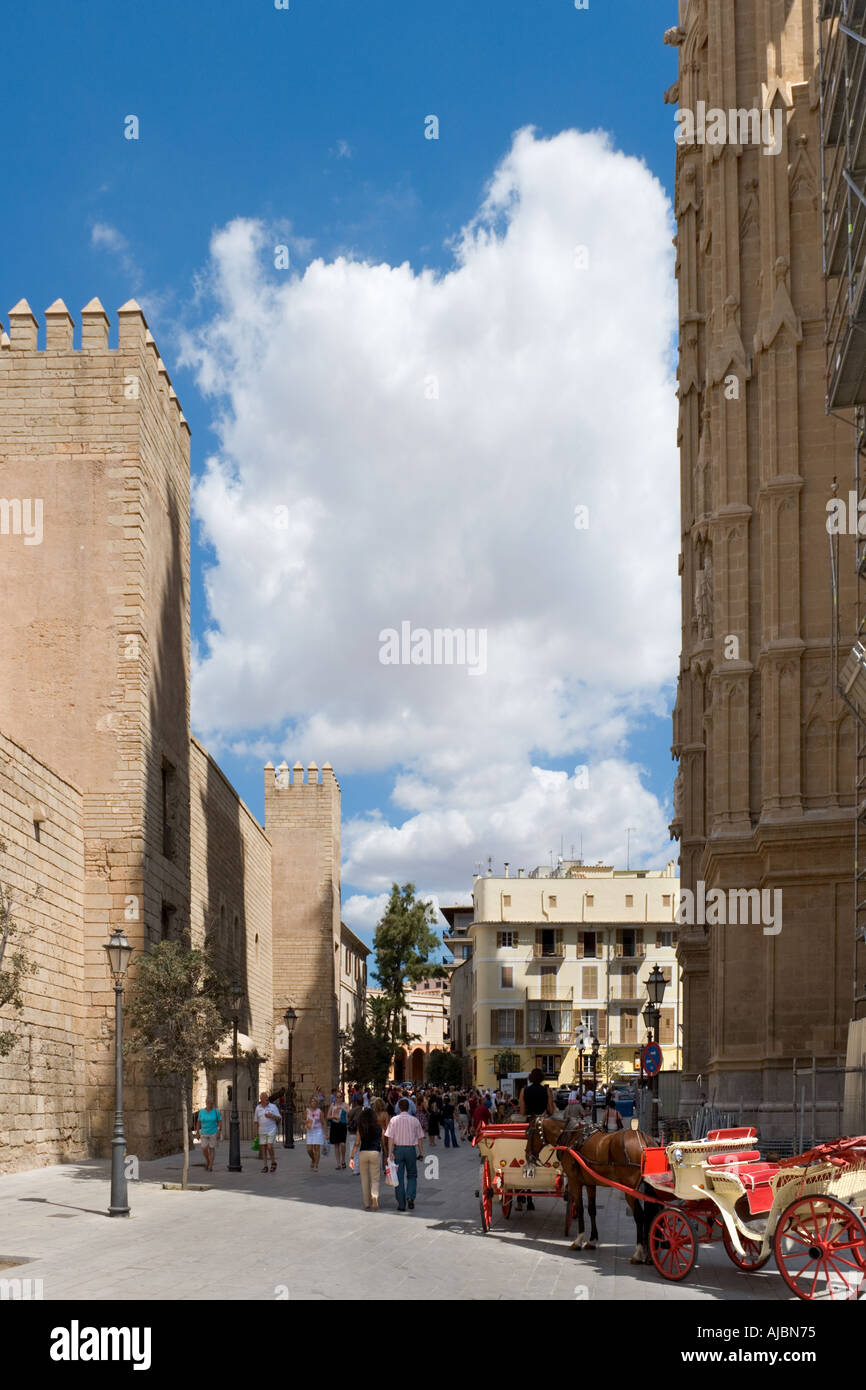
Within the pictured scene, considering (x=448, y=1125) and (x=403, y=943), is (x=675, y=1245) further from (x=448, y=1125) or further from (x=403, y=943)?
(x=403, y=943)

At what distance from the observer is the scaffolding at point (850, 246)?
60.6ft

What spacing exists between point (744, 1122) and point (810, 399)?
12.4m

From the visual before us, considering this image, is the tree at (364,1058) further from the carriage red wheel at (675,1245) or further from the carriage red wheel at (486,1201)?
the carriage red wheel at (675,1245)

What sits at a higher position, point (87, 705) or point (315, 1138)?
point (87, 705)

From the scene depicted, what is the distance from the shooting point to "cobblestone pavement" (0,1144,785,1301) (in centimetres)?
1200

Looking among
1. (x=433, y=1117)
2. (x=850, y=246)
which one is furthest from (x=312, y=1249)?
(x=433, y=1117)

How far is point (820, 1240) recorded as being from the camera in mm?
10750

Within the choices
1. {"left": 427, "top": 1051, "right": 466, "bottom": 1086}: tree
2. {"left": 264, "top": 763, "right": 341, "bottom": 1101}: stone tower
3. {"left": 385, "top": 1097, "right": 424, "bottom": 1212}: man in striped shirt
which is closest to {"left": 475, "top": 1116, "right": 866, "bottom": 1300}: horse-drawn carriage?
{"left": 385, "top": 1097, "right": 424, "bottom": 1212}: man in striped shirt

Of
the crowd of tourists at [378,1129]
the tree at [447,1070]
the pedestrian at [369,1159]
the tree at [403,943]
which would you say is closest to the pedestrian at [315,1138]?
the crowd of tourists at [378,1129]

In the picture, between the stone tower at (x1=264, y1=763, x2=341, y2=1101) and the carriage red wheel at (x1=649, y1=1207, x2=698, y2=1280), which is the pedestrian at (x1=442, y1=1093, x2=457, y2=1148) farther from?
the carriage red wheel at (x1=649, y1=1207, x2=698, y2=1280)

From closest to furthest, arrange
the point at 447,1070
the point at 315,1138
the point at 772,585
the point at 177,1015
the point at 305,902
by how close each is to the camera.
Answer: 1. the point at 177,1015
2. the point at 772,585
3. the point at 315,1138
4. the point at 305,902
5. the point at 447,1070

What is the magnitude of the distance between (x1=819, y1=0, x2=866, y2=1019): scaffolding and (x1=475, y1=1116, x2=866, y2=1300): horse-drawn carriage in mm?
7339

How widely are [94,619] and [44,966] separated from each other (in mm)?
7236
